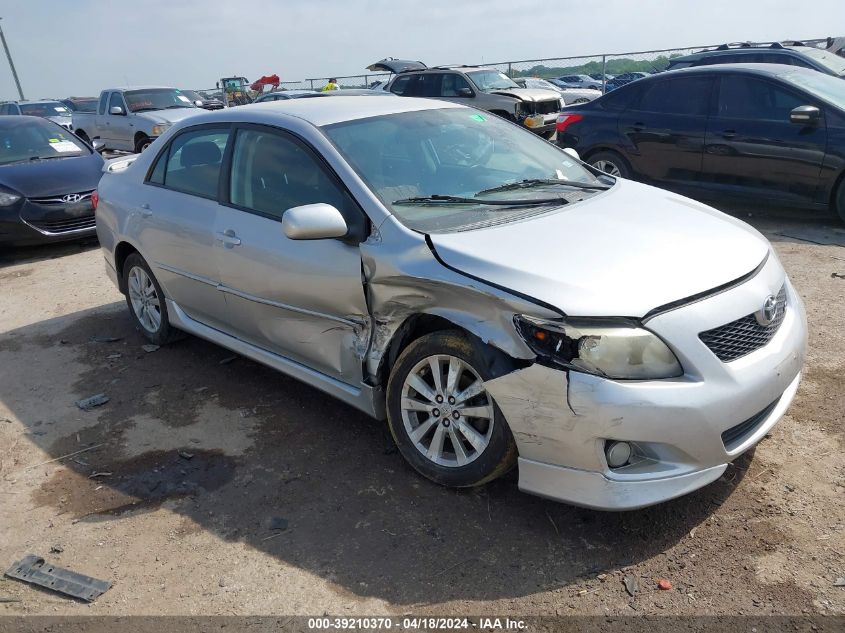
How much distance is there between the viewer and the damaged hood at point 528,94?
50.6 feet

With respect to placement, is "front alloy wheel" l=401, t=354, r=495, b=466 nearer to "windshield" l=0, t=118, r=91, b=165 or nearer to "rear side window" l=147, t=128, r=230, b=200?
"rear side window" l=147, t=128, r=230, b=200

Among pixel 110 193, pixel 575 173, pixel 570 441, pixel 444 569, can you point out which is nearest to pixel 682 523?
pixel 570 441

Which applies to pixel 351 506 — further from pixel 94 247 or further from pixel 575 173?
pixel 94 247

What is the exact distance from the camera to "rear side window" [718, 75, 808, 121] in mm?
7383

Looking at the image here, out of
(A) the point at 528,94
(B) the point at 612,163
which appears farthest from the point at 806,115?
(A) the point at 528,94

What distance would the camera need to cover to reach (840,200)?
7020 millimetres

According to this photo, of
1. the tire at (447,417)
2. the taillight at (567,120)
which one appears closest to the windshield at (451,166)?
the tire at (447,417)

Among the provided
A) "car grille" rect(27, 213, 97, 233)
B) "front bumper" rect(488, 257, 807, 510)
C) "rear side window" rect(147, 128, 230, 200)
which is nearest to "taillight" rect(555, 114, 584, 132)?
"rear side window" rect(147, 128, 230, 200)

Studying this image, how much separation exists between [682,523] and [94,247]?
8.35 metres

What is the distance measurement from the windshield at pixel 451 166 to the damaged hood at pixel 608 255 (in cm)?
22

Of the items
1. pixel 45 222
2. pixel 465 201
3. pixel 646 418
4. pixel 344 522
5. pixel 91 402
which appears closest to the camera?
pixel 646 418

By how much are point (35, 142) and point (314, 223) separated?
26.6 ft

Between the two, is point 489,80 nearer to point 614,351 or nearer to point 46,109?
point 46,109

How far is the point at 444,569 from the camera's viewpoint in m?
2.85
